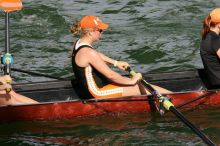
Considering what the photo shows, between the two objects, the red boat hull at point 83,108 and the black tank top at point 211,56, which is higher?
the black tank top at point 211,56

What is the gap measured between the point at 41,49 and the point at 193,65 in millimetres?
3672

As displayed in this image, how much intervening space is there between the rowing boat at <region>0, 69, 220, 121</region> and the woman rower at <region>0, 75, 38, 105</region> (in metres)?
0.14

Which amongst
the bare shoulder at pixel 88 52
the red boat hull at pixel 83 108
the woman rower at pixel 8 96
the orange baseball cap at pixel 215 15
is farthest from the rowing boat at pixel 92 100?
the orange baseball cap at pixel 215 15

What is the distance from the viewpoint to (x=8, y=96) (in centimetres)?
898

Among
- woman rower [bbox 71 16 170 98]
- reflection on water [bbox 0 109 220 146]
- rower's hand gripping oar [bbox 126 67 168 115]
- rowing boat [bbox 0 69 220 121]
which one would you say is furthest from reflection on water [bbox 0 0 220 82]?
rower's hand gripping oar [bbox 126 67 168 115]

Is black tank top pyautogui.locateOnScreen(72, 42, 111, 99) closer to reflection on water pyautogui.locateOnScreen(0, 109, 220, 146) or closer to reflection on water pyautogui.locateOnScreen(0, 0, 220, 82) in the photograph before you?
reflection on water pyautogui.locateOnScreen(0, 109, 220, 146)

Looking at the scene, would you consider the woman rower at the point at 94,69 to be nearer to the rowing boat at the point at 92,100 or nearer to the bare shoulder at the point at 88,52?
the bare shoulder at the point at 88,52

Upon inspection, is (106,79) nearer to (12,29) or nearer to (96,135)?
(96,135)

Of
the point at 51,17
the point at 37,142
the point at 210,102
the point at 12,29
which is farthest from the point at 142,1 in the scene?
the point at 37,142

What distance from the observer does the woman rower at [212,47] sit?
30.9 feet

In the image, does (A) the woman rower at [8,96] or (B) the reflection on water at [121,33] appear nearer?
(A) the woman rower at [8,96]

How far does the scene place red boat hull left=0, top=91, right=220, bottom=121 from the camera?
29.6 feet

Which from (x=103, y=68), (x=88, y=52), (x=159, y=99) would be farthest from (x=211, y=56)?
(x=88, y=52)

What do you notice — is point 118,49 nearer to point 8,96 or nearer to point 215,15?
point 215,15
